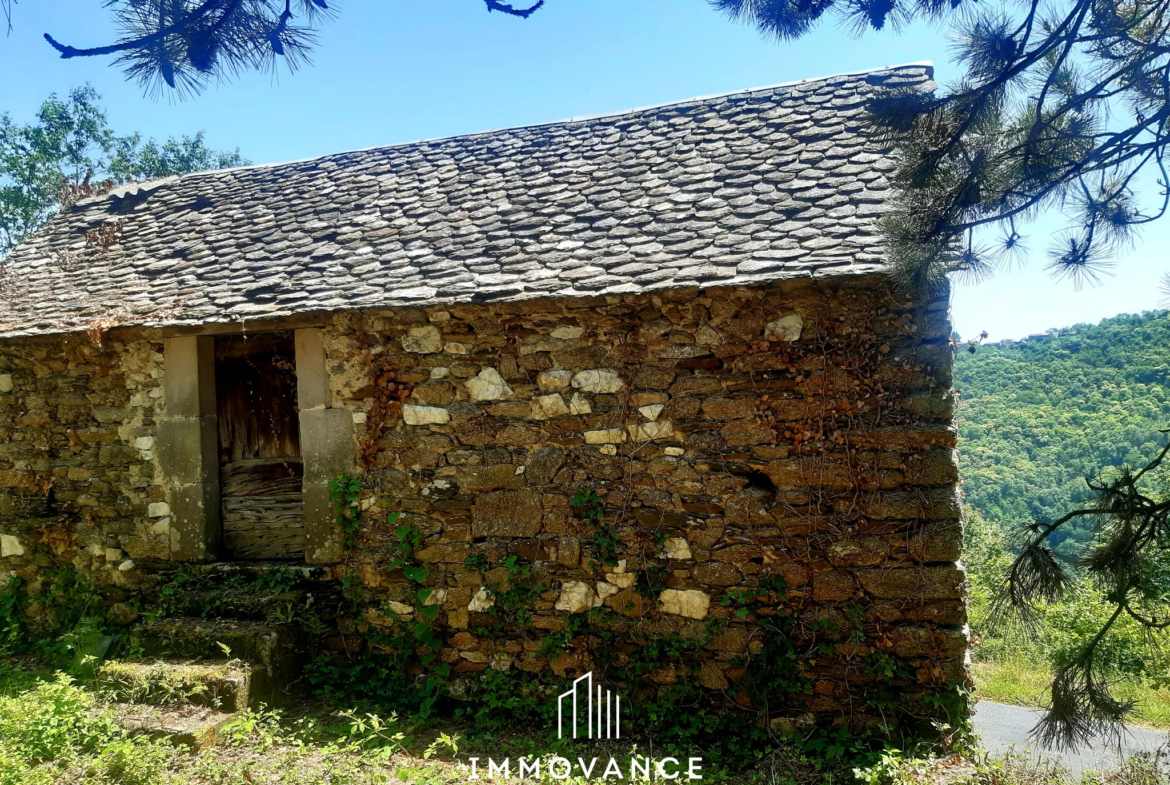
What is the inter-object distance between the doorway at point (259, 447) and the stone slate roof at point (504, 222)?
0.75m

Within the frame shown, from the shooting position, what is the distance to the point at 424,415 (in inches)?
204

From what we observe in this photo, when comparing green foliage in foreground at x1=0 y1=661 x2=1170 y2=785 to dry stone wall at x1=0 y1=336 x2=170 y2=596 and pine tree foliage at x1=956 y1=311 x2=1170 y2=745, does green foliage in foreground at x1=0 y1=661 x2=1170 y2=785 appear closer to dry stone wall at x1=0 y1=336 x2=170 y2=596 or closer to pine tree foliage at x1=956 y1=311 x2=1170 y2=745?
dry stone wall at x1=0 y1=336 x2=170 y2=596

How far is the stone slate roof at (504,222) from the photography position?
478 centimetres

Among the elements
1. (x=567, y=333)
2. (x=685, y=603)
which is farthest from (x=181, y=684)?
(x=567, y=333)

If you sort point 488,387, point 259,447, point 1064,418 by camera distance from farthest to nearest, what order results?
point 1064,418 < point 259,447 < point 488,387

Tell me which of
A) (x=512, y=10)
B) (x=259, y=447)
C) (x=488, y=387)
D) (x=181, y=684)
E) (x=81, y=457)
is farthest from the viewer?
(x=259, y=447)

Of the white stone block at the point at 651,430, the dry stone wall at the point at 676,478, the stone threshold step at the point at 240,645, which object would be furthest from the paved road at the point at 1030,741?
the stone threshold step at the point at 240,645

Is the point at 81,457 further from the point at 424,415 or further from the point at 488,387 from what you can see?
the point at 488,387

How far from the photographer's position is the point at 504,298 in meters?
4.71

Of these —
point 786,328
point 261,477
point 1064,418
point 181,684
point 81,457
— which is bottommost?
point 181,684

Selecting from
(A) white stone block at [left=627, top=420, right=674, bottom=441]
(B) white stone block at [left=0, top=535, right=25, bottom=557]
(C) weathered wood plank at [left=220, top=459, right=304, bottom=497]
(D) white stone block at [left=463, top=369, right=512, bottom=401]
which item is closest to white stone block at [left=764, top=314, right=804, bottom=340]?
(A) white stone block at [left=627, top=420, right=674, bottom=441]

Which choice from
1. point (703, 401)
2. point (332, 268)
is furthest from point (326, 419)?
point (703, 401)

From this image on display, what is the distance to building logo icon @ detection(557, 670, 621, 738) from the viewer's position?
459cm

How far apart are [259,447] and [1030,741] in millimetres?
6311
